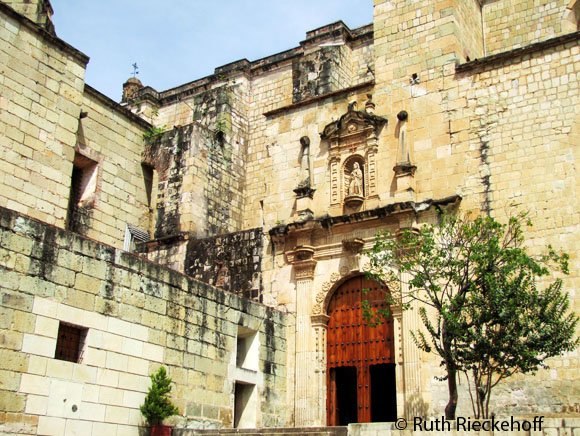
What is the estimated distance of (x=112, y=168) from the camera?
746 inches

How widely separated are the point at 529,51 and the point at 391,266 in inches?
207

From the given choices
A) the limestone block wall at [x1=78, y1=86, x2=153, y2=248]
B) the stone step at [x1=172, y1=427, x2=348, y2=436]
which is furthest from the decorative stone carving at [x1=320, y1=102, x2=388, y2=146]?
the stone step at [x1=172, y1=427, x2=348, y2=436]

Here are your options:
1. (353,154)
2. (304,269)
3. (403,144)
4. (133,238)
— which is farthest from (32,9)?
(403,144)

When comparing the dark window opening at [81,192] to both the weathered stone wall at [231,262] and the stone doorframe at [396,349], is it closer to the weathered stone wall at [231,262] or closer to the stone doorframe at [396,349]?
the weathered stone wall at [231,262]

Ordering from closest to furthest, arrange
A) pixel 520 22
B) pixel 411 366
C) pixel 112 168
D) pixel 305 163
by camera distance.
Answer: pixel 411 366, pixel 305 163, pixel 520 22, pixel 112 168

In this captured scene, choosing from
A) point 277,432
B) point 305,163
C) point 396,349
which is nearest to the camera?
point 277,432

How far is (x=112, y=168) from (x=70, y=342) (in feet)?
27.8

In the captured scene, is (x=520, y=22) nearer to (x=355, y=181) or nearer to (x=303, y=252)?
(x=355, y=181)

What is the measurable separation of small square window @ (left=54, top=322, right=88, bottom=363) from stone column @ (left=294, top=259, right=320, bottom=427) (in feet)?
18.3

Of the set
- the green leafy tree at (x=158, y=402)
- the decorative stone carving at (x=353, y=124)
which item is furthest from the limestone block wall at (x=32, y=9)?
the green leafy tree at (x=158, y=402)

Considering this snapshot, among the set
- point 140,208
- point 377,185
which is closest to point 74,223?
point 140,208

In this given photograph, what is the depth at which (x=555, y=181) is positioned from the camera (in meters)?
13.8

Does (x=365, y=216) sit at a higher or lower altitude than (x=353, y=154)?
lower

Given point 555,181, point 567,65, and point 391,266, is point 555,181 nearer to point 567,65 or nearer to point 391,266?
point 567,65
